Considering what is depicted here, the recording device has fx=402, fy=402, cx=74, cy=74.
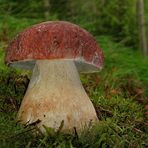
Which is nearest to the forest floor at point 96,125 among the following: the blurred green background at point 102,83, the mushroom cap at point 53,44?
the blurred green background at point 102,83

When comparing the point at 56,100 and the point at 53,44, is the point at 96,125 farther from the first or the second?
the point at 53,44

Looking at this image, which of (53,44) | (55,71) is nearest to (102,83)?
(55,71)

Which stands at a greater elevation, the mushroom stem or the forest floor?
the mushroom stem

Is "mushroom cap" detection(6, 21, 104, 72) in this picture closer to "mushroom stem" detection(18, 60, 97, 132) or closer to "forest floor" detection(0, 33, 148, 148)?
"mushroom stem" detection(18, 60, 97, 132)

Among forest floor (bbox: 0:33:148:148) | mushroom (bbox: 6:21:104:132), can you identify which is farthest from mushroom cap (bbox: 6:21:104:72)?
forest floor (bbox: 0:33:148:148)

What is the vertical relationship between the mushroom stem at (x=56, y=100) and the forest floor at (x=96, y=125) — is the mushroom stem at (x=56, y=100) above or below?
above

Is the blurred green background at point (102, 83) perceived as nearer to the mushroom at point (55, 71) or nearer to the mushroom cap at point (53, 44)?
the mushroom at point (55, 71)

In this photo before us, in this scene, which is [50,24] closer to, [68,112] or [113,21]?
[68,112]
